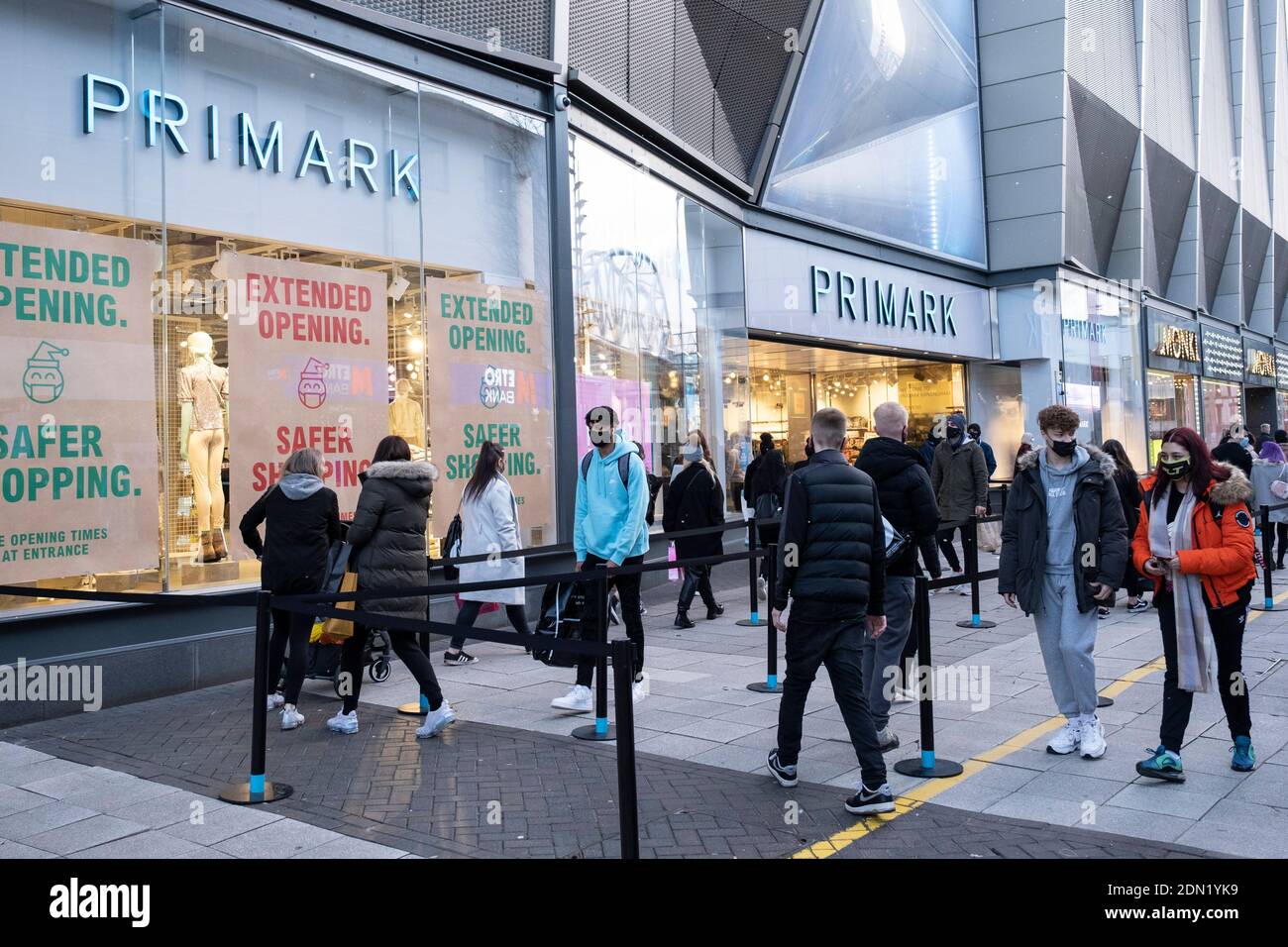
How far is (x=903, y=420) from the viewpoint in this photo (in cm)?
627

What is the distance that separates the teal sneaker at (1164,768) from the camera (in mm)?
5285

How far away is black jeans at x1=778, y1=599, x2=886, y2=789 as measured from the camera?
5.05 m

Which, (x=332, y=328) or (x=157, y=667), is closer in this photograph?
(x=157, y=667)

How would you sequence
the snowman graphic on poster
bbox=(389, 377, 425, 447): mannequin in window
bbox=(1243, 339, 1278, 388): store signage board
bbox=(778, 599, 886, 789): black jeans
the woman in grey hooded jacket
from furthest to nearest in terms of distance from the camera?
1. bbox=(1243, 339, 1278, 388): store signage board
2. bbox=(389, 377, 425, 447): mannequin in window
3. the snowman graphic on poster
4. the woman in grey hooded jacket
5. bbox=(778, 599, 886, 789): black jeans

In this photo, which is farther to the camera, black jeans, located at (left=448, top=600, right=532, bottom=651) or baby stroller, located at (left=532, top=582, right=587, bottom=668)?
black jeans, located at (left=448, top=600, right=532, bottom=651)

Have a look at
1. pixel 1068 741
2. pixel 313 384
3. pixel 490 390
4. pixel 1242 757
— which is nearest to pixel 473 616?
pixel 313 384

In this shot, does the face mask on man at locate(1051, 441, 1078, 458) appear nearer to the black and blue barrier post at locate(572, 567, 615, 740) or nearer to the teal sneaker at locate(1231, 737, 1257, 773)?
the teal sneaker at locate(1231, 737, 1257, 773)

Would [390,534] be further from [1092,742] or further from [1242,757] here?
[1242,757]

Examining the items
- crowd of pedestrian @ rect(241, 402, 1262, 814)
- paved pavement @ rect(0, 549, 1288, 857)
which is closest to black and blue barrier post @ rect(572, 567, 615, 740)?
crowd of pedestrian @ rect(241, 402, 1262, 814)

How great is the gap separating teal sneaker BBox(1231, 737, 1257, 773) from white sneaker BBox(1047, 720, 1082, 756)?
0.76 meters

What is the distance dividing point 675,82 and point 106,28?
806 centimetres

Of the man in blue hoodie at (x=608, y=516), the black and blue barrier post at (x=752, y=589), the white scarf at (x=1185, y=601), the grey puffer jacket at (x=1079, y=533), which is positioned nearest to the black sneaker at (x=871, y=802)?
the grey puffer jacket at (x=1079, y=533)
